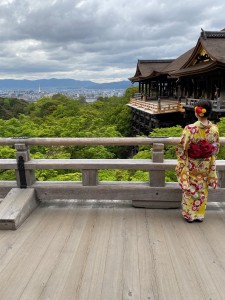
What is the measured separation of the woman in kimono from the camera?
9.04 feet

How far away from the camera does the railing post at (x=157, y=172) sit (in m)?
3.22

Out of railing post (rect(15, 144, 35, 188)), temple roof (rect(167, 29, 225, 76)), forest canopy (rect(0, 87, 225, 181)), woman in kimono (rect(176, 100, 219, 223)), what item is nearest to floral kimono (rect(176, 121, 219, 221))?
woman in kimono (rect(176, 100, 219, 223))

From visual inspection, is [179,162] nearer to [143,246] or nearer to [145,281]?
[143,246]

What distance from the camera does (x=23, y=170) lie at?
336cm

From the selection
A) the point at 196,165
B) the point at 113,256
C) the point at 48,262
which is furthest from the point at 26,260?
the point at 196,165

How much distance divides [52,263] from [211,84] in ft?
55.3

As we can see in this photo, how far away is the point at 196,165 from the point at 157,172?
550 mm

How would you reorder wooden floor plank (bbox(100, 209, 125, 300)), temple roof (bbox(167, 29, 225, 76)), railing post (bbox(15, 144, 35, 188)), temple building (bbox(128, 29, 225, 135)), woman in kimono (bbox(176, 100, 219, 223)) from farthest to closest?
temple roof (bbox(167, 29, 225, 76)) → temple building (bbox(128, 29, 225, 135)) → railing post (bbox(15, 144, 35, 188)) → woman in kimono (bbox(176, 100, 219, 223)) → wooden floor plank (bbox(100, 209, 125, 300))

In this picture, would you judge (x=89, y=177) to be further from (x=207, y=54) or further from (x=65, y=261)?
(x=207, y=54)

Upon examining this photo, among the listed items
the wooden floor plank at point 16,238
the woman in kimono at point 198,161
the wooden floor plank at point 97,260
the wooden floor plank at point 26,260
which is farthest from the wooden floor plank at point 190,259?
the wooden floor plank at point 16,238

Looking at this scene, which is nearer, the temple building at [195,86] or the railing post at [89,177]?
the railing post at [89,177]

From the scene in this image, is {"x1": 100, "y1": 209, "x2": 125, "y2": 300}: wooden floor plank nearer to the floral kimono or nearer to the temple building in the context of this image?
the floral kimono

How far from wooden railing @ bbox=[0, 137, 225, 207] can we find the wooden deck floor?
178 mm

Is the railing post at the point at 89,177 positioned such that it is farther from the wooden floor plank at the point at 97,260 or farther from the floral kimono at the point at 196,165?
the floral kimono at the point at 196,165
